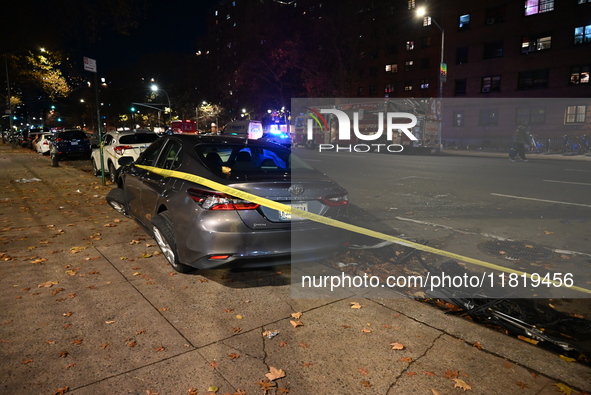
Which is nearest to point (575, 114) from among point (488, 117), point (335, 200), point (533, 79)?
point (533, 79)

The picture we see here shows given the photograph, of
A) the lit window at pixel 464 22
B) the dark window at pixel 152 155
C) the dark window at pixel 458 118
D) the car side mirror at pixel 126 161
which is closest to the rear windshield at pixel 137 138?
the car side mirror at pixel 126 161

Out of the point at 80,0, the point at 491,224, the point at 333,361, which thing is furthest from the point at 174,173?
the point at 80,0

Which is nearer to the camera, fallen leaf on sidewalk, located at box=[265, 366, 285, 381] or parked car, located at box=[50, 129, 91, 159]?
fallen leaf on sidewalk, located at box=[265, 366, 285, 381]

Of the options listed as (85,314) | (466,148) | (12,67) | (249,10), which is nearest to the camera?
(85,314)

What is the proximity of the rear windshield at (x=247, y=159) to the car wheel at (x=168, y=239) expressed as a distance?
87 centimetres

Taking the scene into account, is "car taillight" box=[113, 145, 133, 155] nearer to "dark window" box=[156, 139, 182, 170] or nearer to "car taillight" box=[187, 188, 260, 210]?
"dark window" box=[156, 139, 182, 170]

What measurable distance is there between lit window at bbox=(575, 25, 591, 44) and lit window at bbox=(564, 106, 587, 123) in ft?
16.2

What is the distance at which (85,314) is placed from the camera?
3.95 meters

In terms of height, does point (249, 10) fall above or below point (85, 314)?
above

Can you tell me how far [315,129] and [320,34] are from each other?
12.3m

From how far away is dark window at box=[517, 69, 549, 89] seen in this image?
3337 cm

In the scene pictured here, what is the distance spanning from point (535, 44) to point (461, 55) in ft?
21.9

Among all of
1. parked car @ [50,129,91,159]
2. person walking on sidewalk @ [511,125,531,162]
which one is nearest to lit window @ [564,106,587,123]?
person walking on sidewalk @ [511,125,531,162]

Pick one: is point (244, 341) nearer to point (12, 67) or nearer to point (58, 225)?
point (58, 225)
